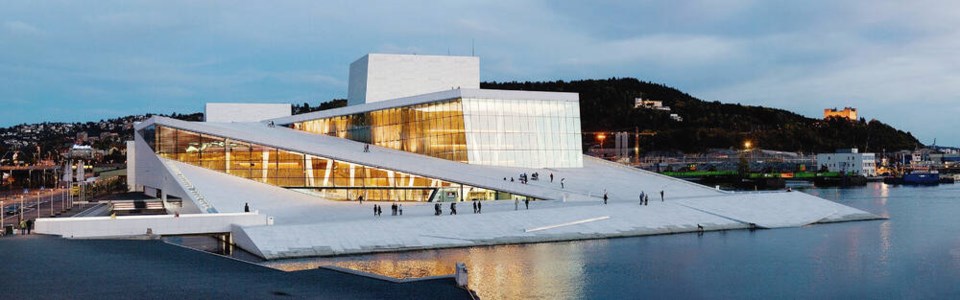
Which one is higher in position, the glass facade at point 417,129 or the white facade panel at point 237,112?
the white facade panel at point 237,112

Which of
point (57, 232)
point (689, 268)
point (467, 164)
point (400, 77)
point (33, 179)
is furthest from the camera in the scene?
point (33, 179)

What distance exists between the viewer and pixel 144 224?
94.5ft

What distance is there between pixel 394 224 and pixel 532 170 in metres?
16.0

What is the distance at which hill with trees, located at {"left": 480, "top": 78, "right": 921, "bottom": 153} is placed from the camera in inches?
5344

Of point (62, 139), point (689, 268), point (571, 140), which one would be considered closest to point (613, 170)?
point (571, 140)

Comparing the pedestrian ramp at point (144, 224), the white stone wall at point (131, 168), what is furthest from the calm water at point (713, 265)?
the white stone wall at point (131, 168)

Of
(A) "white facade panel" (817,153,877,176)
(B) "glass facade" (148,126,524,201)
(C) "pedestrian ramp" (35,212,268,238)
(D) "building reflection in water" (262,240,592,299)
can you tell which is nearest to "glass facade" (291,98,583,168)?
(B) "glass facade" (148,126,524,201)

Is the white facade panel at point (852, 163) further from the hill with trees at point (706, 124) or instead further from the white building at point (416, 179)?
the white building at point (416, 179)

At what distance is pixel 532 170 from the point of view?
45000 millimetres

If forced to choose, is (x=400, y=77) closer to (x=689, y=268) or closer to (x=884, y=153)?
(x=689, y=268)

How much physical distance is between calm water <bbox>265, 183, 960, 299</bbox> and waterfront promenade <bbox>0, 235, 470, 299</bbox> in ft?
9.65

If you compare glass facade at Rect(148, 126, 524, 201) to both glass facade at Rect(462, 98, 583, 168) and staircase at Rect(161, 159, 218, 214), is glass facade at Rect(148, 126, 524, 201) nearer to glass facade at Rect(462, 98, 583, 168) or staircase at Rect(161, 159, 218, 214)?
staircase at Rect(161, 159, 218, 214)

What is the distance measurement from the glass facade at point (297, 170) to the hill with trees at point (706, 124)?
90170 millimetres

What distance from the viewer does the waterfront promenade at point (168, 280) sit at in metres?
16.5
